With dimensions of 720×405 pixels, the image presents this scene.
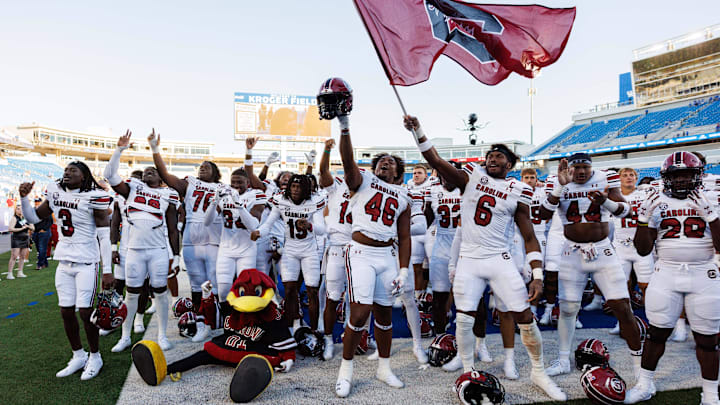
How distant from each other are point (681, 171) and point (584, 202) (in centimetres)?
104

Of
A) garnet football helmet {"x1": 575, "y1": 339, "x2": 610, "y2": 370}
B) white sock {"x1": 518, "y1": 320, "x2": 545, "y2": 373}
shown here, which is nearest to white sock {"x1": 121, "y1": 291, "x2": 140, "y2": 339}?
white sock {"x1": 518, "y1": 320, "x2": 545, "y2": 373}

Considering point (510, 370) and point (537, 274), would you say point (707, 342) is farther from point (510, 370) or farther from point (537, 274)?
point (510, 370)

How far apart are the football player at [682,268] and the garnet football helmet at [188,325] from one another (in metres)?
5.34

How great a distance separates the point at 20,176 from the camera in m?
38.8

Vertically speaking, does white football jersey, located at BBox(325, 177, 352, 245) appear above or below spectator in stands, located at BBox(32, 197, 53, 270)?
above

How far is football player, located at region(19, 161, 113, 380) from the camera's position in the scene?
4598 mm

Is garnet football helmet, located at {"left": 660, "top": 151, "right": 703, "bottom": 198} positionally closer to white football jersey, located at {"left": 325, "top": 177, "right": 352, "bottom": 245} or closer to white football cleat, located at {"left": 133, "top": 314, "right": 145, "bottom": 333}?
white football jersey, located at {"left": 325, "top": 177, "right": 352, "bottom": 245}

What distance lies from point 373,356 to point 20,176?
46923mm

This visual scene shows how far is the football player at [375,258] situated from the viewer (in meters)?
4.20

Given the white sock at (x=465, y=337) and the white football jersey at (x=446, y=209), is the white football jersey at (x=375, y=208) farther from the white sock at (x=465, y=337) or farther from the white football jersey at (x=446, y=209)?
the white football jersey at (x=446, y=209)

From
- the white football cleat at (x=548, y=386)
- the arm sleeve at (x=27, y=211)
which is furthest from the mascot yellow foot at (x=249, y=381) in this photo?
the arm sleeve at (x=27, y=211)

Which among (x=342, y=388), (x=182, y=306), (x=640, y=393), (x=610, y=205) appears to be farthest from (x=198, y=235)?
(x=640, y=393)

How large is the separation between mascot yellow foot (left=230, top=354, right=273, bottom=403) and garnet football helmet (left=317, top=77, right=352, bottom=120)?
2475mm

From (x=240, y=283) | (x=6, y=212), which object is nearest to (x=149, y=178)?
(x=240, y=283)
